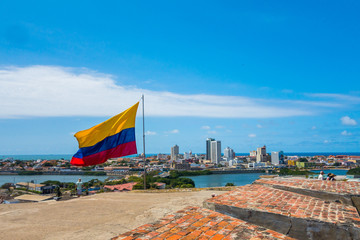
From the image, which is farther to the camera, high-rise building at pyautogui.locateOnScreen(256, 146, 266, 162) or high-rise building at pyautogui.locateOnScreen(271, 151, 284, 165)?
high-rise building at pyautogui.locateOnScreen(256, 146, 266, 162)

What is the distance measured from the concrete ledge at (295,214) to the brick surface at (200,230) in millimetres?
416

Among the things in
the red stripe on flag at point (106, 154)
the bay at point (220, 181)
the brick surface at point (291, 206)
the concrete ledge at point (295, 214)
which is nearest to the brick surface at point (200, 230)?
the concrete ledge at point (295, 214)

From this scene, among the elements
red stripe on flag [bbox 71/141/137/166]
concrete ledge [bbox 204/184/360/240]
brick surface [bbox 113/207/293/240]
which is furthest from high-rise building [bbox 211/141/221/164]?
brick surface [bbox 113/207/293/240]

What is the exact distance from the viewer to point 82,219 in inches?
182

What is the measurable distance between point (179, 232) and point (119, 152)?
5296 millimetres

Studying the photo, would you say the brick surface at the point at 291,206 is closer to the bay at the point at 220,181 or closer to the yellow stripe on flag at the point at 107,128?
the yellow stripe on flag at the point at 107,128

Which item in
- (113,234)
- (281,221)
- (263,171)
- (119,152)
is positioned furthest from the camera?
(263,171)

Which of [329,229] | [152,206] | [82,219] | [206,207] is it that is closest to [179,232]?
[206,207]

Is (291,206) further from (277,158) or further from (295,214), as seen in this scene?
(277,158)

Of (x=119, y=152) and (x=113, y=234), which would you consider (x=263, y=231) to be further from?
(x=119, y=152)

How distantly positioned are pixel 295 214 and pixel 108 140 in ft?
17.7

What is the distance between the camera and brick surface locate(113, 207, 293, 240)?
7.59 feet

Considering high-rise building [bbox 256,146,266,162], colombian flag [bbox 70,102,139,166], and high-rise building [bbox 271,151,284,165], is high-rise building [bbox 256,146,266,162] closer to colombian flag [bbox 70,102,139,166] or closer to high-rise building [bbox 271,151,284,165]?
high-rise building [bbox 271,151,284,165]

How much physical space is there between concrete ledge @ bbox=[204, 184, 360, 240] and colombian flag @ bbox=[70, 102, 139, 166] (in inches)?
172
